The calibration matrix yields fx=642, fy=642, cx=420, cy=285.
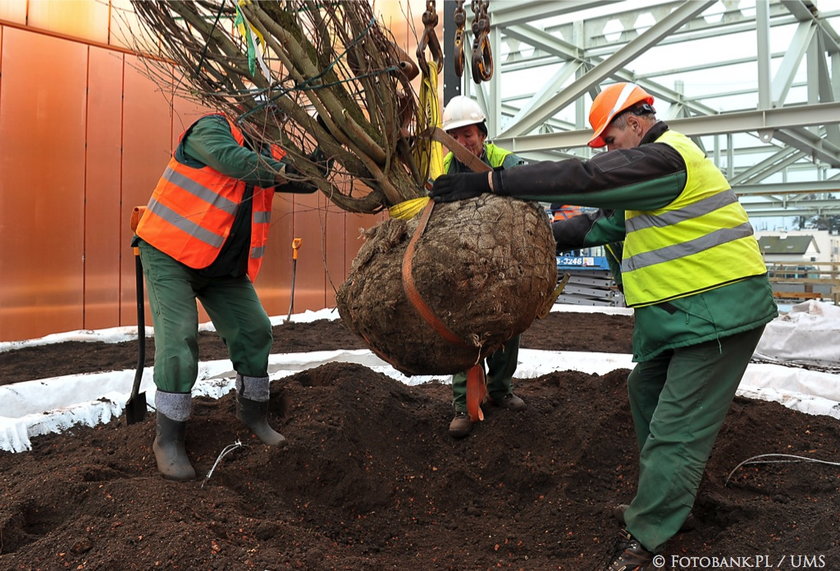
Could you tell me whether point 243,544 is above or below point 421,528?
above

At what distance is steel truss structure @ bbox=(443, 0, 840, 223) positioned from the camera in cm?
673

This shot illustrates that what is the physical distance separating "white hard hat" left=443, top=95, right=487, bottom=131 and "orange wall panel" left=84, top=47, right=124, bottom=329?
15.0 ft

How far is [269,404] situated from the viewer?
321cm

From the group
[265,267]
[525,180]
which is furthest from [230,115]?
[265,267]

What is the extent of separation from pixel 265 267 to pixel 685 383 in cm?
619

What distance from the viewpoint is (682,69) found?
1094 cm

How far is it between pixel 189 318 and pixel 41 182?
432 centimetres

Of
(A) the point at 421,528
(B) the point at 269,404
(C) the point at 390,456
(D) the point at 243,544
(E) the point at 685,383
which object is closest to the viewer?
(D) the point at 243,544

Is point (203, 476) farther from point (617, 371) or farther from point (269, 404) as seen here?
point (617, 371)

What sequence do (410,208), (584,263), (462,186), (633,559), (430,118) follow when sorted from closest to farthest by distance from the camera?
(633,559) < (462,186) < (410,208) < (430,118) < (584,263)

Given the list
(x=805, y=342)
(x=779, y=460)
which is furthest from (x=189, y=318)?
(x=805, y=342)

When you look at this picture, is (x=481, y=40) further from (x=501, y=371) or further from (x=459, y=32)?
(x=501, y=371)

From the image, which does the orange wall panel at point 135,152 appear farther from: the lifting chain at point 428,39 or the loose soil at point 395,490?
the lifting chain at point 428,39

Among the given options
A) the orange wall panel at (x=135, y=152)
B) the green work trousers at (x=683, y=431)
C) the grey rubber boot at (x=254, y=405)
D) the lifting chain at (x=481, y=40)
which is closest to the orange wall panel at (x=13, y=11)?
the orange wall panel at (x=135, y=152)
